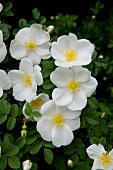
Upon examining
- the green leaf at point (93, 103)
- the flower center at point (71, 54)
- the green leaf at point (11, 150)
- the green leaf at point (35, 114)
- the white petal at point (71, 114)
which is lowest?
the green leaf at point (11, 150)

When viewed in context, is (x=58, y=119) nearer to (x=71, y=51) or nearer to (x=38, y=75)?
(x=38, y=75)

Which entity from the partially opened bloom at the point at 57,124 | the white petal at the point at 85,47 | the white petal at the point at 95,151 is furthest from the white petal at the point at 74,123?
the white petal at the point at 85,47

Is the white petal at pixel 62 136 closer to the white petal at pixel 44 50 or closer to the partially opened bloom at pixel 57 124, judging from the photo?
the partially opened bloom at pixel 57 124

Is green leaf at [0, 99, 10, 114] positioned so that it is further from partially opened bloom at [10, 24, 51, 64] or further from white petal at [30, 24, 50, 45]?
white petal at [30, 24, 50, 45]

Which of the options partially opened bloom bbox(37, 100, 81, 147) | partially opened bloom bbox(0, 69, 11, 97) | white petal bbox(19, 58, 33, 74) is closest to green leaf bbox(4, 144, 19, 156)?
partially opened bloom bbox(37, 100, 81, 147)

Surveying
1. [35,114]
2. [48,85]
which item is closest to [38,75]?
[48,85]

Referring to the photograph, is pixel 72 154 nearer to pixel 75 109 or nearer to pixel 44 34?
pixel 75 109
